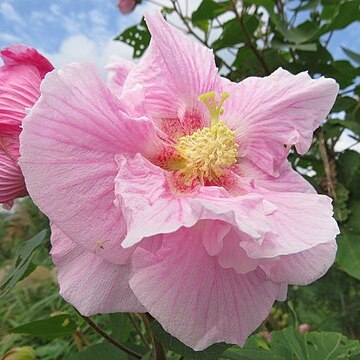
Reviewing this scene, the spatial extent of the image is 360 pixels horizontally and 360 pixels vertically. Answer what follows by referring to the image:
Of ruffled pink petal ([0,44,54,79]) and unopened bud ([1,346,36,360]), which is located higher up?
ruffled pink petal ([0,44,54,79])

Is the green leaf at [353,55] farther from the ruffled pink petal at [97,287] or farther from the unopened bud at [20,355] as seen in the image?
the ruffled pink petal at [97,287]

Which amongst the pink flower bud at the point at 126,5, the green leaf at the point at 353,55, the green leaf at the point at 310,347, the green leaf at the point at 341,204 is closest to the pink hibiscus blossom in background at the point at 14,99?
the green leaf at the point at 310,347

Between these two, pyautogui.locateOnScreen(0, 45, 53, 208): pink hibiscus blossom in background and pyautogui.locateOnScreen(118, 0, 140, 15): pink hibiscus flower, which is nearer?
pyautogui.locateOnScreen(0, 45, 53, 208): pink hibiscus blossom in background

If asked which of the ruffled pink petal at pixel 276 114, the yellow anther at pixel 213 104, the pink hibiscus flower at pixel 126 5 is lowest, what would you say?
the ruffled pink petal at pixel 276 114

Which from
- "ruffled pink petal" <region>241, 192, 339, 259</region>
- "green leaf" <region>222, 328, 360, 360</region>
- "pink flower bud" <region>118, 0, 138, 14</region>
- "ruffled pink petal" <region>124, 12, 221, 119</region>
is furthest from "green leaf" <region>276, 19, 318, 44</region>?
"ruffled pink petal" <region>241, 192, 339, 259</region>

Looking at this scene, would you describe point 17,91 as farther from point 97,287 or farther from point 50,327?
point 50,327

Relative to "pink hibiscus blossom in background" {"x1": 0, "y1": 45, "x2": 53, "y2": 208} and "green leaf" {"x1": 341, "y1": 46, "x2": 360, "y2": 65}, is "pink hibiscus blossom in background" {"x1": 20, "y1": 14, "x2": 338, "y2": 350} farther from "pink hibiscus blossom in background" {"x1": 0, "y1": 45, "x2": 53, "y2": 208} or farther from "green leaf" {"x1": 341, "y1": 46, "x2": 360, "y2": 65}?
"green leaf" {"x1": 341, "y1": 46, "x2": 360, "y2": 65}

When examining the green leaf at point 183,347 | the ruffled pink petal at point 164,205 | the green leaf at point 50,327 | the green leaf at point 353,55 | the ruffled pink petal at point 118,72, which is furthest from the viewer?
the green leaf at point 353,55
